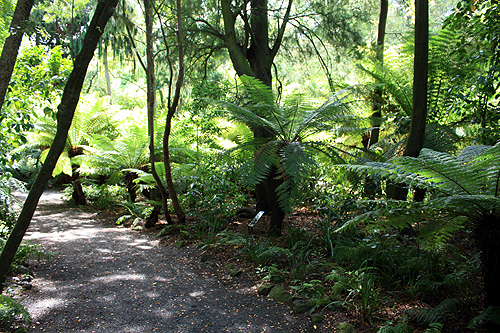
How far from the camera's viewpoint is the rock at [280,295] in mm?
2607

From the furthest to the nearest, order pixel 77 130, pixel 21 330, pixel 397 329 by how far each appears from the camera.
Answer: pixel 77 130 → pixel 21 330 → pixel 397 329

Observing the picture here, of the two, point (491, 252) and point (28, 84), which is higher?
point (28, 84)

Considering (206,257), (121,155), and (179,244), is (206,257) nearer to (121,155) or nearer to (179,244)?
(179,244)

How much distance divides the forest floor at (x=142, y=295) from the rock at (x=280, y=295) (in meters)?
0.05

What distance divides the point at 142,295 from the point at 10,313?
93 centimetres

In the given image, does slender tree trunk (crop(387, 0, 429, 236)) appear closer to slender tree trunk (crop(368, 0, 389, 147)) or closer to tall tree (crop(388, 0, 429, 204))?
tall tree (crop(388, 0, 429, 204))

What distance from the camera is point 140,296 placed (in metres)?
2.69

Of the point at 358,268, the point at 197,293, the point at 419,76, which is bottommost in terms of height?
the point at 197,293

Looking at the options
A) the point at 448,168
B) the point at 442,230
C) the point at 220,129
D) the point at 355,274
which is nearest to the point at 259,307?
the point at 355,274

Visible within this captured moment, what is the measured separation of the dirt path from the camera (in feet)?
7.43

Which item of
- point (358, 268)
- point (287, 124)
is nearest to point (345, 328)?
point (358, 268)

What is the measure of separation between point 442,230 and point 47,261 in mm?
3621

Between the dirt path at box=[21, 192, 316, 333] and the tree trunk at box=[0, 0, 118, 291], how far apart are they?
0.50 m

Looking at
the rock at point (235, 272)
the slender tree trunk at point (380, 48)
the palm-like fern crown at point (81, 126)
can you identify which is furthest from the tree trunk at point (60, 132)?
the palm-like fern crown at point (81, 126)
